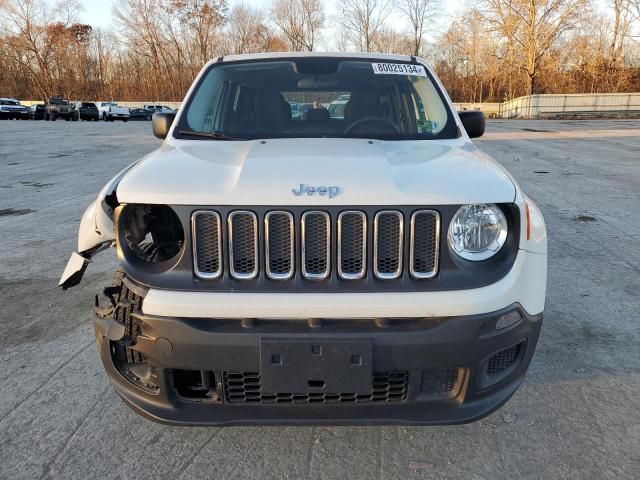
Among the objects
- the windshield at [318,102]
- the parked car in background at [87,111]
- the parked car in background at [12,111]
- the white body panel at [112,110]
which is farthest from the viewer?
the parked car in background at [12,111]

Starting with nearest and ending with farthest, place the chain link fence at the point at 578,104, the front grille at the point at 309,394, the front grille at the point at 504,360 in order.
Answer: the front grille at the point at 309,394
the front grille at the point at 504,360
the chain link fence at the point at 578,104

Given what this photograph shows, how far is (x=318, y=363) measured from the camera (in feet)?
6.37

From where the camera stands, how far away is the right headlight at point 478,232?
2098 mm

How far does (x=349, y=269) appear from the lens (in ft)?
6.73

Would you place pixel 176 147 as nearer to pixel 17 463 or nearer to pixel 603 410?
pixel 17 463

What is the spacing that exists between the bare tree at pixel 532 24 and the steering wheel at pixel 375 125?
165ft

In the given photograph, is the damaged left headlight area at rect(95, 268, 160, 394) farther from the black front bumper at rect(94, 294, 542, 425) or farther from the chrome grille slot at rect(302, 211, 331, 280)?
the chrome grille slot at rect(302, 211, 331, 280)

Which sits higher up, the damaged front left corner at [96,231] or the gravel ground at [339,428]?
the damaged front left corner at [96,231]

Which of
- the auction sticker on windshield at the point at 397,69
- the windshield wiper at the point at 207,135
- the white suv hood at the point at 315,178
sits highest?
the auction sticker on windshield at the point at 397,69

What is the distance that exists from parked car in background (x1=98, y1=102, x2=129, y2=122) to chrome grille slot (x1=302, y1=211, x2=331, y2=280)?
4652cm

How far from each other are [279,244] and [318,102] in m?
1.67

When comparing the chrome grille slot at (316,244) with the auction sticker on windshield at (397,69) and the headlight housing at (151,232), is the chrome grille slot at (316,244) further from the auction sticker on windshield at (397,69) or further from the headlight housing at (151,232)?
the auction sticker on windshield at (397,69)

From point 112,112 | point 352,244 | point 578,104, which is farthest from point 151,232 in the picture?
point 578,104

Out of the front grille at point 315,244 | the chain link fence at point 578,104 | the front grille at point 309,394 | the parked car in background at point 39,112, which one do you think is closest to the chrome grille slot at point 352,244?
the front grille at point 315,244
